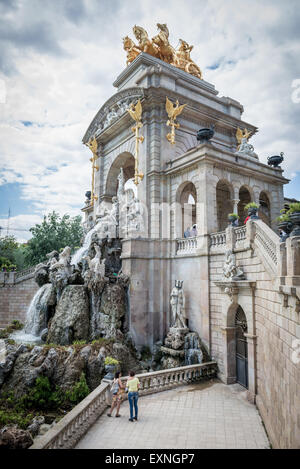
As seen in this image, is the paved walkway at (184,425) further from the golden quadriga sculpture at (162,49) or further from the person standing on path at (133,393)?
the golden quadriga sculpture at (162,49)

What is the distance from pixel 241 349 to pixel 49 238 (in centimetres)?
2549

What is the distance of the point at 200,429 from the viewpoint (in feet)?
27.0

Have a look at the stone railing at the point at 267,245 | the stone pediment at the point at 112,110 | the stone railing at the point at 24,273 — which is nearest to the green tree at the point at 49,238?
the stone railing at the point at 24,273

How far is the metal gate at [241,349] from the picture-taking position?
11.8 meters

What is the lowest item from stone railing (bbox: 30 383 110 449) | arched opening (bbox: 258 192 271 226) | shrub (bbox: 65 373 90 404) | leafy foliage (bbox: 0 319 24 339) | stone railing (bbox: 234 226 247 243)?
shrub (bbox: 65 373 90 404)

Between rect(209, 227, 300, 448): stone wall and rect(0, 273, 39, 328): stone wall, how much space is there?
54.5ft

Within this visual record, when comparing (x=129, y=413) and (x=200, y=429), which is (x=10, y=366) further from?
(x=200, y=429)

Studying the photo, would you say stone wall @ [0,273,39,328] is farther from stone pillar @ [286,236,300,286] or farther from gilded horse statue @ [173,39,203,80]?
stone pillar @ [286,236,300,286]

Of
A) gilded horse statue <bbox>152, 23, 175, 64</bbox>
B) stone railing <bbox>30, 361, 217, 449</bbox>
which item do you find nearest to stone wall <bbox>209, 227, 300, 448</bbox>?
stone railing <bbox>30, 361, 217, 449</bbox>

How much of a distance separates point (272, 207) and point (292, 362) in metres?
14.8

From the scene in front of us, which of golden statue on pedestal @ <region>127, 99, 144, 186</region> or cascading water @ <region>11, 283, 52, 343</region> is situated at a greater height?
golden statue on pedestal @ <region>127, 99, 144, 186</region>

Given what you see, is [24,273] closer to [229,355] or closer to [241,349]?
[229,355]

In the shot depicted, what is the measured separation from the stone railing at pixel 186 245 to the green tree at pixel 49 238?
59.5ft

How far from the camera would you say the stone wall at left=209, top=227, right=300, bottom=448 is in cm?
575
